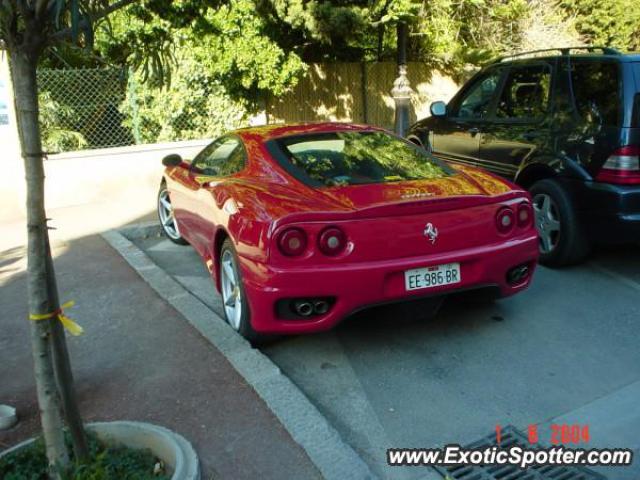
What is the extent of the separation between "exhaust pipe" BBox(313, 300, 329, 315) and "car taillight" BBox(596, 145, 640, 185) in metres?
2.80

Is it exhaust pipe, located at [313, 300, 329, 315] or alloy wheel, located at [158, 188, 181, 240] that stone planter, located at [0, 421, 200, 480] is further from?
alloy wheel, located at [158, 188, 181, 240]

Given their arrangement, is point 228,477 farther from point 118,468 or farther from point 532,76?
point 532,76

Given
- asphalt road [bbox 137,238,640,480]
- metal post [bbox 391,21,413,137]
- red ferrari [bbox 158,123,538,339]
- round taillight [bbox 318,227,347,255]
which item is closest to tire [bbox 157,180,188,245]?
asphalt road [bbox 137,238,640,480]

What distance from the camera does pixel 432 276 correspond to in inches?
154

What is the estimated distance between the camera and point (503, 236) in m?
4.20

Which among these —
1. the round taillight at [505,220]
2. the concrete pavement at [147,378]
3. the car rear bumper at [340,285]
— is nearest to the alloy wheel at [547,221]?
the round taillight at [505,220]

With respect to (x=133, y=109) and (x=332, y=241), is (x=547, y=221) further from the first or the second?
(x=133, y=109)

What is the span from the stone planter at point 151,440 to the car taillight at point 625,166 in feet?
12.9

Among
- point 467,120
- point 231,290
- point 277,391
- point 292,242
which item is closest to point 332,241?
point 292,242

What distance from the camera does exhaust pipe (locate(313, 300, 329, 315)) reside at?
3.82 meters

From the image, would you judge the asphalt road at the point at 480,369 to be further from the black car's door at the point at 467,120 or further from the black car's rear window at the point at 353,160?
the black car's door at the point at 467,120

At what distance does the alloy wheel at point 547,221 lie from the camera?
568 cm

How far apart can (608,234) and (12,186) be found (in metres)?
7.85

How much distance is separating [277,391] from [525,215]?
210 centimetres
